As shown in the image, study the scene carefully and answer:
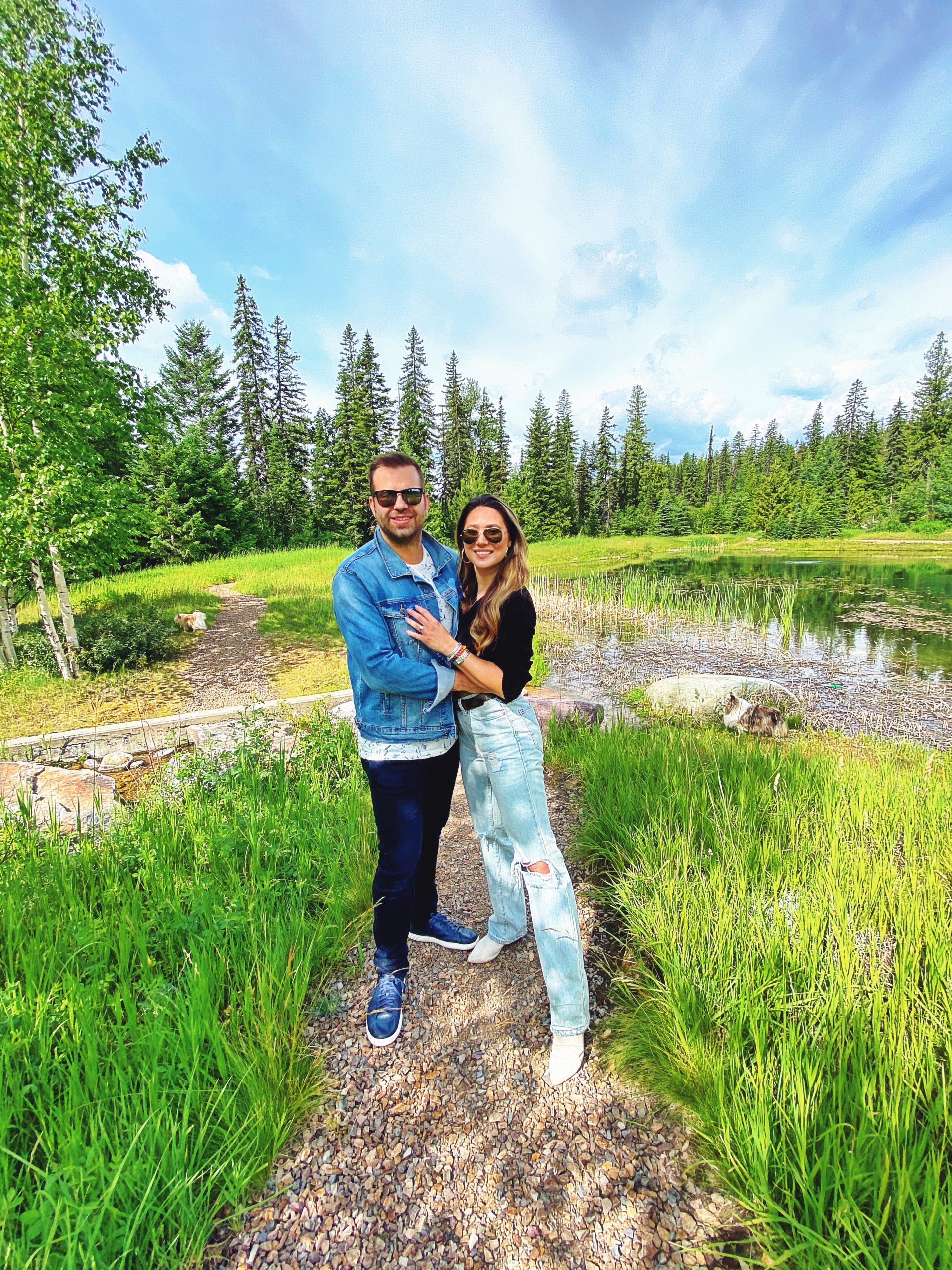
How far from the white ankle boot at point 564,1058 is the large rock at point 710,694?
542cm

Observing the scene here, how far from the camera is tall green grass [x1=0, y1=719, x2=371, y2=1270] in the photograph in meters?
1.23

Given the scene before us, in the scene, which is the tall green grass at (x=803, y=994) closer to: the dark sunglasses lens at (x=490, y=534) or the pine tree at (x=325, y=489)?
the dark sunglasses lens at (x=490, y=534)

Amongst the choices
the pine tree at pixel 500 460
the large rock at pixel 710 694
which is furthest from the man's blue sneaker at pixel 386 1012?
the pine tree at pixel 500 460

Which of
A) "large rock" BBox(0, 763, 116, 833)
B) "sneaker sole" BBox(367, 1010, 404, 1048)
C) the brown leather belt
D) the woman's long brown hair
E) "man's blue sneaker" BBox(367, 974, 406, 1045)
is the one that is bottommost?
"sneaker sole" BBox(367, 1010, 404, 1048)

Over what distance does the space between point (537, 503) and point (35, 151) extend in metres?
40.7

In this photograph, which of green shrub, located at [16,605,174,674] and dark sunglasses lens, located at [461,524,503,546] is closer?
dark sunglasses lens, located at [461,524,503,546]

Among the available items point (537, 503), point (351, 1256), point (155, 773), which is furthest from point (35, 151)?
point (537, 503)

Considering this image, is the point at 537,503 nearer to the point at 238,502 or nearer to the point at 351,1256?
the point at 238,502

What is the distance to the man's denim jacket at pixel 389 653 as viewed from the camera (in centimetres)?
182

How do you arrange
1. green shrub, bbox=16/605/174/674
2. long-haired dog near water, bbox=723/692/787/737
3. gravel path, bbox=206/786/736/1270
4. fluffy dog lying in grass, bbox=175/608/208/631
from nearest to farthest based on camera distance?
gravel path, bbox=206/786/736/1270
long-haired dog near water, bbox=723/692/787/737
green shrub, bbox=16/605/174/674
fluffy dog lying in grass, bbox=175/608/208/631

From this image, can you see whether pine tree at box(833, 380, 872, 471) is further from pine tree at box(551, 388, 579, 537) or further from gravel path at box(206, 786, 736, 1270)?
gravel path at box(206, 786, 736, 1270)

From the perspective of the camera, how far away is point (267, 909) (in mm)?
2295

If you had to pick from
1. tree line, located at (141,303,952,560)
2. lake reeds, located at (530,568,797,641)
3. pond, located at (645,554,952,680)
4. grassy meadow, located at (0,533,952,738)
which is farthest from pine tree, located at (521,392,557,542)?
lake reeds, located at (530,568,797,641)

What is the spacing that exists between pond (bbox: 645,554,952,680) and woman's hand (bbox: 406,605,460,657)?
32.7ft
